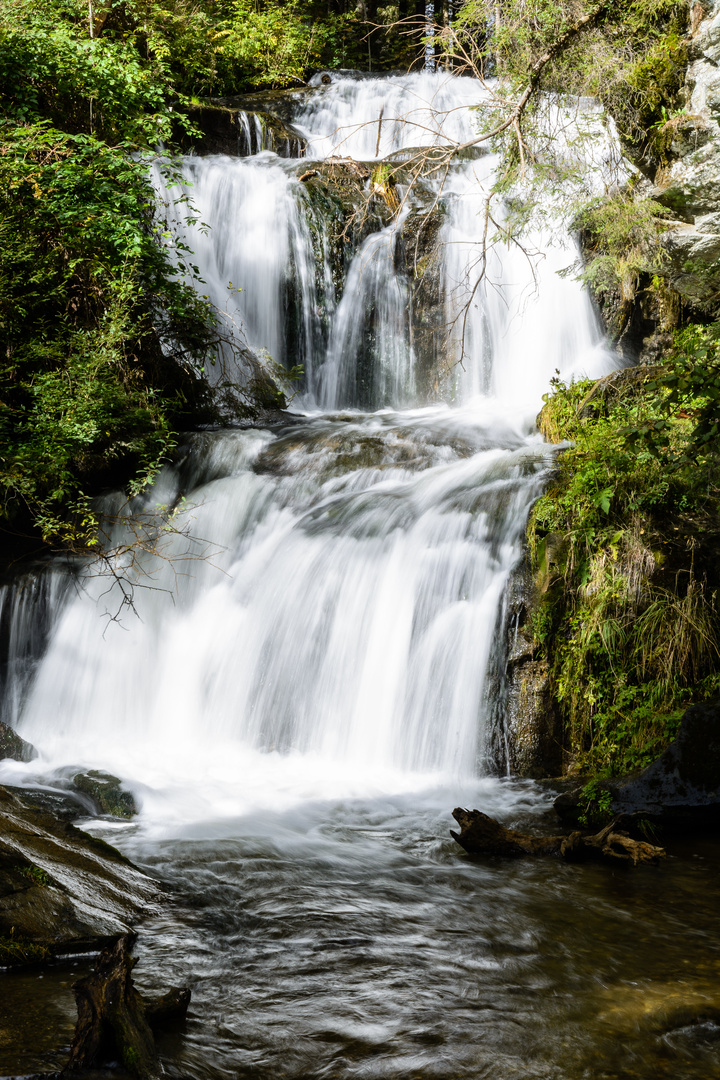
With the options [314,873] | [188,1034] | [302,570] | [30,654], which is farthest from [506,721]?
[30,654]

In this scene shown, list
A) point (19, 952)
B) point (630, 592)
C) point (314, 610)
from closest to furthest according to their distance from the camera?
point (19, 952)
point (630, 592)
point (314, 610)

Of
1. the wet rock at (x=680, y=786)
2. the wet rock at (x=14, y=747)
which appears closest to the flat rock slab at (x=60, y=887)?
the wet rock at (x=14, y=747)

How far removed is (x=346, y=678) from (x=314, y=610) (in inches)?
27.9

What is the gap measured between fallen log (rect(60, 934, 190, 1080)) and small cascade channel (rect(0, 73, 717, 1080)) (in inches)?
5.5

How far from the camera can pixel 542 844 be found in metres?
4.20

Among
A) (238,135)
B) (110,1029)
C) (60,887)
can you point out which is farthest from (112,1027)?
(238,135)

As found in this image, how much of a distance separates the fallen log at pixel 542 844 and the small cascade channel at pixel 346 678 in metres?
0.12

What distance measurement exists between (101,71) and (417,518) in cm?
563

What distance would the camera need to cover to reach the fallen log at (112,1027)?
208cm

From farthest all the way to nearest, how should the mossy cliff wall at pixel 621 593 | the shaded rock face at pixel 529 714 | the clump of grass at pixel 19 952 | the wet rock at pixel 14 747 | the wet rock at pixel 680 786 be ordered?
the wet rock at pixel 14 747, the shaded rock face at pixel 529 714, the mossy cliff wall at pixel 621 593, the wet rock at pixel 680 786, the clump of grass at pixel 19 952

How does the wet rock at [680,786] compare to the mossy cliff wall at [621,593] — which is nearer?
the wet rock at [680,786]

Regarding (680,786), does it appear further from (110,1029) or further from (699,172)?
(699,172)

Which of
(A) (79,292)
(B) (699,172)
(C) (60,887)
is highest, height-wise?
(B) (699,172)

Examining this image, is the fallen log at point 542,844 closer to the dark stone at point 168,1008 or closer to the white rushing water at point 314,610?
the white rushing water at point 314,610
